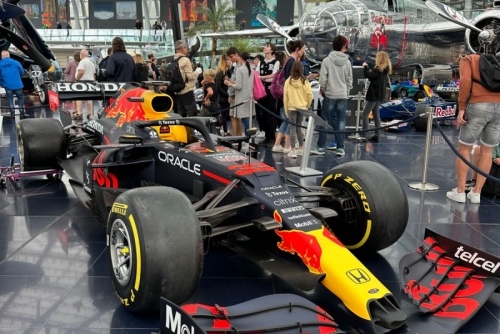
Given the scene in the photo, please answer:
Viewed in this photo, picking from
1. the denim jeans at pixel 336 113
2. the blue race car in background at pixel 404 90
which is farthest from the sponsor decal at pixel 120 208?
the blue race car in background at pixel 404 90

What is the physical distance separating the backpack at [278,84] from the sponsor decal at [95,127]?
12.7ft

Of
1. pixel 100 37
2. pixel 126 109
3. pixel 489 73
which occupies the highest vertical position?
pixel 100 37

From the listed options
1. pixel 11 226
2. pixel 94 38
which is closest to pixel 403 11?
pixel 11 226

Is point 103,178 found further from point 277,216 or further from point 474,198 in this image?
point 474,198

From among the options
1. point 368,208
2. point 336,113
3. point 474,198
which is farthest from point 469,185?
point 368,208

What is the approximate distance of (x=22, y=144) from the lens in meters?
6.83

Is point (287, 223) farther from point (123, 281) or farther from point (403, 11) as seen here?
point (403, 11)

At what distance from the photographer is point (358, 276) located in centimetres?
338

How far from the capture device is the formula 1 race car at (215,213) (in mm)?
3311

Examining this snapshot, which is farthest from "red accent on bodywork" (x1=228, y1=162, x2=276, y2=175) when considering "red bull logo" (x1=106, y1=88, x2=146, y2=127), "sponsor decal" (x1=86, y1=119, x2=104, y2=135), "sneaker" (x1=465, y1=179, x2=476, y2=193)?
"sneaker" (x1=465, y1=179, x2=476, y2=193)

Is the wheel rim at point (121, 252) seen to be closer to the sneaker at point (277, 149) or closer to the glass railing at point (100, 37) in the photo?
the sneaker at point (277, 149)

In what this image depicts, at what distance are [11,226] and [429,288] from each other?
13.8ft

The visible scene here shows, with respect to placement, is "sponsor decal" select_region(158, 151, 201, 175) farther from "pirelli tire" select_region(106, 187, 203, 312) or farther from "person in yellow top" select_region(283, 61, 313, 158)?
"person in yellow top" select_region(283, 61, 313, 158)

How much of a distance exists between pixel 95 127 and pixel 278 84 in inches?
158
